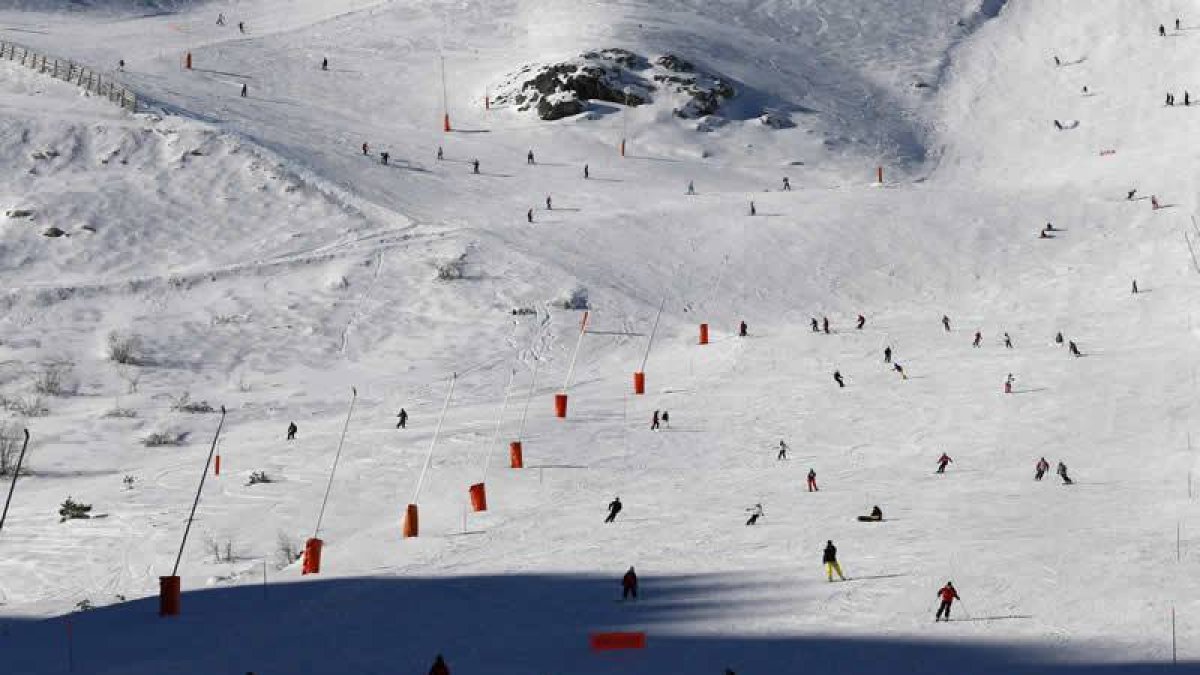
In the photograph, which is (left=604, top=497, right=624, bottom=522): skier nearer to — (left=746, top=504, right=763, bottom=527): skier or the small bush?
(left=746, top=504, right=763, bottom=527): skier

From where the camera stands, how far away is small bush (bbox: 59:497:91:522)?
3562cm

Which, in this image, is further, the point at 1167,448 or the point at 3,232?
the point at 3,232

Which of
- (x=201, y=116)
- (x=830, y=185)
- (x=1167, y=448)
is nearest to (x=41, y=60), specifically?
(x=201, y=116)

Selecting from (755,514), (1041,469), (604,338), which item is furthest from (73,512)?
(1041,469)

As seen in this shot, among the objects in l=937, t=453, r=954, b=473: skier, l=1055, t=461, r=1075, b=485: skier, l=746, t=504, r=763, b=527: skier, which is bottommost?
l=746, t=504, r=763, b=527: skier

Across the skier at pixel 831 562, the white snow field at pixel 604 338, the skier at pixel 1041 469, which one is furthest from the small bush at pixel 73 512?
the skier at pixel 1041 469

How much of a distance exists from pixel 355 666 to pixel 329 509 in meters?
13.8

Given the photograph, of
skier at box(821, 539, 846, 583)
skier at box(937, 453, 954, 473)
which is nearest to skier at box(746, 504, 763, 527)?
skier at box(821, 539, 846, 583)

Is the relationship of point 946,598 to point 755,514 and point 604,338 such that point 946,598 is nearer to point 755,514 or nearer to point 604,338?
point 755,514

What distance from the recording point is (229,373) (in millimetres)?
49906

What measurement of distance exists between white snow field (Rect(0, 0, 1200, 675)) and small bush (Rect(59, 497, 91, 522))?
1.59 ft

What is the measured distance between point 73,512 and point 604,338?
73.6 ft

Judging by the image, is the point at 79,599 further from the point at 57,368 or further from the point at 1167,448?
the point at 1167,448

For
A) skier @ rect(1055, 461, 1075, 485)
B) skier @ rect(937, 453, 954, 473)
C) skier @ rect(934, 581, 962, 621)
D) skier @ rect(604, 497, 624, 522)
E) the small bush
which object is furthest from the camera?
skier @ rect(937, 453, 954, 473)
